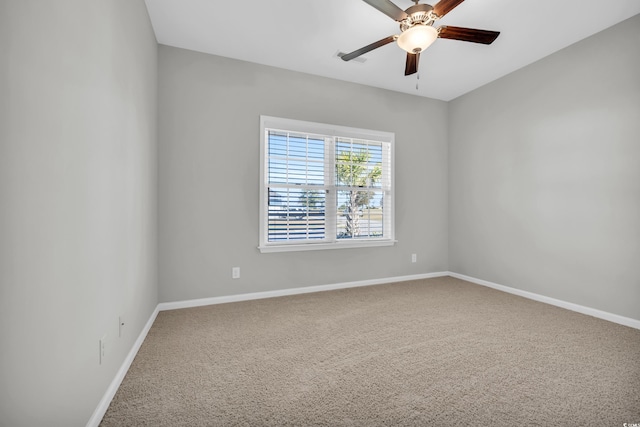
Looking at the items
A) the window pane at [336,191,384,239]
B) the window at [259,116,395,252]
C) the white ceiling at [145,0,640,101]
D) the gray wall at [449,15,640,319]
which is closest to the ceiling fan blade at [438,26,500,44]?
the white ceiling at [145,0,640,101]

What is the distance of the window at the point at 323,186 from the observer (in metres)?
3.44

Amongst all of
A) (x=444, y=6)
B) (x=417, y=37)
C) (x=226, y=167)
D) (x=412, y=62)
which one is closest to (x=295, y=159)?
(x=226, y=167)

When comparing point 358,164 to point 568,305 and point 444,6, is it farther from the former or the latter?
point 568,305

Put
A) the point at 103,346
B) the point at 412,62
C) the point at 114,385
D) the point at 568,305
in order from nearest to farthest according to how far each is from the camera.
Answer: the point at 103,346, the point at 114,385, the point at 412,62, the point at 568,305

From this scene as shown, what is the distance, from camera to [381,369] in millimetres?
1885

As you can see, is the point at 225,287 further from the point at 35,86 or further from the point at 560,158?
the point at 560,158

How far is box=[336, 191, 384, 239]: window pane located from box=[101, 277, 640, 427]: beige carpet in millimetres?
1168

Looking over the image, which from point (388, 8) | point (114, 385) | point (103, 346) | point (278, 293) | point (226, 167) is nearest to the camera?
point (103, 346)

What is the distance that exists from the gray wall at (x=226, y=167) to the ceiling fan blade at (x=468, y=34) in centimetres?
173

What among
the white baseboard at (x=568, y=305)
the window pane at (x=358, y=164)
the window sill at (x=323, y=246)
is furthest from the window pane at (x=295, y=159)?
the white baseboard at (x=568, y=305)

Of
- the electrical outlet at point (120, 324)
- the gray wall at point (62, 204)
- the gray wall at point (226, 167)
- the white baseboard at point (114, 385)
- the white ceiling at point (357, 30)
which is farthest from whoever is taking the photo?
the gray wall at point (226, 167)

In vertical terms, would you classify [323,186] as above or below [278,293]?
above

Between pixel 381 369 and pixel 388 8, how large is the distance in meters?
2.42

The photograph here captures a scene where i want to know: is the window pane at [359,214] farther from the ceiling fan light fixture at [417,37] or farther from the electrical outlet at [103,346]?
the electrical outlet at [103,346]
